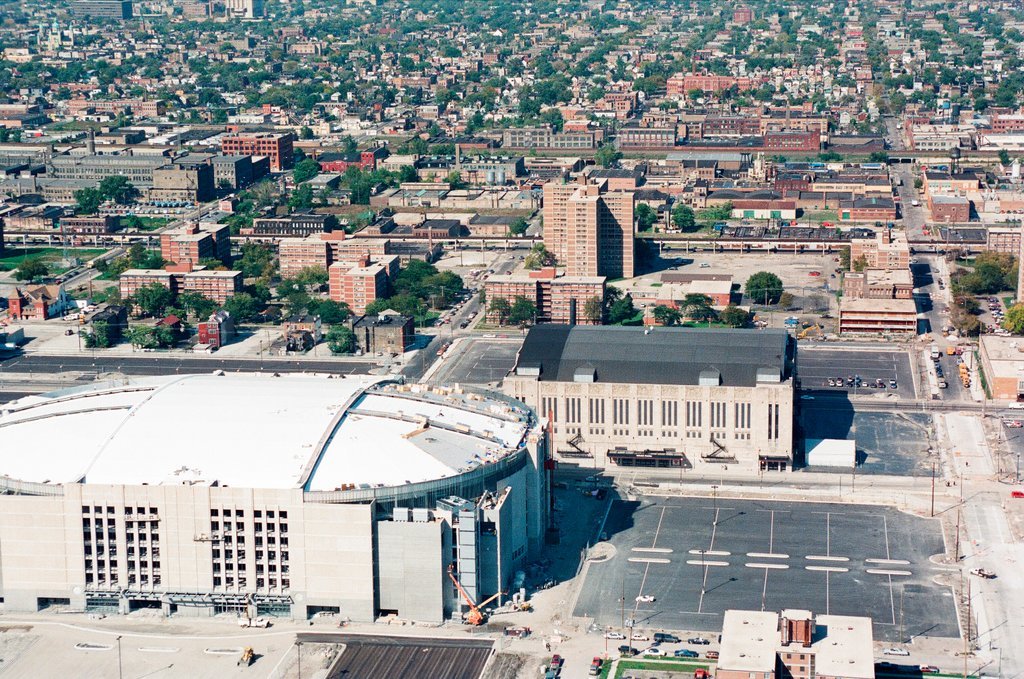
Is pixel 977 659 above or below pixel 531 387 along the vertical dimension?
below

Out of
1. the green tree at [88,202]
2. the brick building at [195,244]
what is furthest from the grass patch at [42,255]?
the green tree at [88,202]

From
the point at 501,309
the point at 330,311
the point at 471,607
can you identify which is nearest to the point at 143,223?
the point at 330,311

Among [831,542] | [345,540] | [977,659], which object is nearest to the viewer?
[977,659]

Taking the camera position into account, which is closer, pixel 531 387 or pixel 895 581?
pixel 895 581

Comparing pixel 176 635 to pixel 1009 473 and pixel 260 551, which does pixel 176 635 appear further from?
pixel 1009 473

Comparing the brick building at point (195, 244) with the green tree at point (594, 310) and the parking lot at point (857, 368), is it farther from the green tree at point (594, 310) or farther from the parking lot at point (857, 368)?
the parking lot at point (857, 368)

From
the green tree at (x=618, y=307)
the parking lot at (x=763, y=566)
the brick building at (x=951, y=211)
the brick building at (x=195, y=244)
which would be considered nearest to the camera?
the parking lot at (x=763, y=566)

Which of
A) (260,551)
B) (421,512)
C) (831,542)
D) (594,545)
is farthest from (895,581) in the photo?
(260,551)

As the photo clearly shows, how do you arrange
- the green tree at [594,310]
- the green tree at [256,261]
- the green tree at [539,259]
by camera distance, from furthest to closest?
the green tree at [256,261], the green tree at [539,259], the green tree at [594,310]
